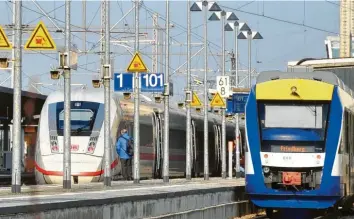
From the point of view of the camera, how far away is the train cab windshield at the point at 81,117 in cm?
3828

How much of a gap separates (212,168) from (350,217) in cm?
2980

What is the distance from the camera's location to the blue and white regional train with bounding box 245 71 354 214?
80.4 ft

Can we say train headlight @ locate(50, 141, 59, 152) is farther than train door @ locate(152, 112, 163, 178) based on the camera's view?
No

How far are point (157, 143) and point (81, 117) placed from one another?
8461 mm

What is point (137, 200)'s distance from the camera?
18031mm

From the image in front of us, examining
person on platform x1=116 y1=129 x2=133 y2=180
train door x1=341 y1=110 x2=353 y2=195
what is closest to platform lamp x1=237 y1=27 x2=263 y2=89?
person on platform x1=116 y1=129 x2=133 y2=180

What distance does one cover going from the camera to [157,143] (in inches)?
1850

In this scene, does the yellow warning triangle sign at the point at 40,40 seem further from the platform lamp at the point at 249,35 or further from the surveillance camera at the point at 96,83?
the platform lamp at the point at 249,35

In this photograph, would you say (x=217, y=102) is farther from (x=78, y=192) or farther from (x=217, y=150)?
(x=78, y=192)

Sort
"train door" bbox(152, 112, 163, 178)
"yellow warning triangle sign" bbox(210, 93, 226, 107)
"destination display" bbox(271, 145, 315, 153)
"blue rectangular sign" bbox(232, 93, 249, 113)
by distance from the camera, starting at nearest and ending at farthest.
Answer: "destination display" bbox(271, 145, 315, 153)
"train door" bbox(152, 112, 163, 178)
"yellow warning triangle sign" bbox(210, 93, 226, 107)
"blue rectangular sign" bbox(232, 93, 249, 113)

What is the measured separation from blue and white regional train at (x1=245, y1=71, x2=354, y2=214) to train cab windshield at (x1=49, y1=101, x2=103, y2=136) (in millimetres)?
13797

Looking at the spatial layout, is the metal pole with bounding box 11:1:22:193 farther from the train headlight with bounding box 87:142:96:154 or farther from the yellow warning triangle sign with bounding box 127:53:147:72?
the train headlight with bounding box 87:142:96:154

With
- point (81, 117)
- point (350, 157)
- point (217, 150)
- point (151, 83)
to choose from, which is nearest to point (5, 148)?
point (81, 117)

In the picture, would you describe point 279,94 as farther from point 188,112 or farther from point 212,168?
point 212,168
